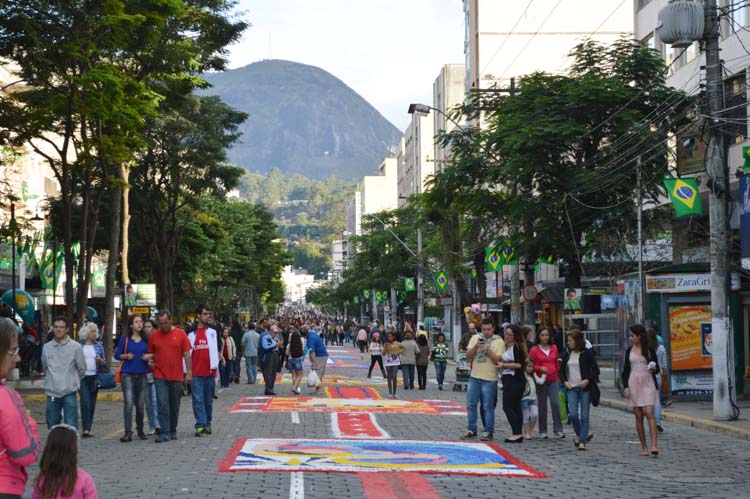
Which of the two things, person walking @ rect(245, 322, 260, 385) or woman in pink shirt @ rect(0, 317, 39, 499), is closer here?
woman in pink shirt @ rect(0, 317, 39, 499)

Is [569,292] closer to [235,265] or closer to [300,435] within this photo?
[300,435]

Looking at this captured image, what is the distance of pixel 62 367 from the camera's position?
15.6 metres

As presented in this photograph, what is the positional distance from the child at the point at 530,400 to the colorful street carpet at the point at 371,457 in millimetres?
1381

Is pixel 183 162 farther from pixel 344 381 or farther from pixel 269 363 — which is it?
pixel 269 363

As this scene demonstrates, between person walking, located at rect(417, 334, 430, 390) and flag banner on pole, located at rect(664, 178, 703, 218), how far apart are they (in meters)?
8.76

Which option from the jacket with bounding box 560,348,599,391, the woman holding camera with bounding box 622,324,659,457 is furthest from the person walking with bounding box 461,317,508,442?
the woman holding camera with bounding box 622,324,659,457

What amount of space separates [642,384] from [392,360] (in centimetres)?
1432

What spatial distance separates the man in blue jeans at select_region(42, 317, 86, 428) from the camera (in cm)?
1553

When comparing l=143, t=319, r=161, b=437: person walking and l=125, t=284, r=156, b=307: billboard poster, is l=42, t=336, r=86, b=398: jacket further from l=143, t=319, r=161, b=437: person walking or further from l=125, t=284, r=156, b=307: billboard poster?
l=125, t=284, r=156, b=307: billboard poster

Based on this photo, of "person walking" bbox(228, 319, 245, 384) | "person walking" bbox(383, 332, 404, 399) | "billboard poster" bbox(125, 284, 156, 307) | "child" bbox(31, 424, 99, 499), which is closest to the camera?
A: "child" bbox(31, 424, 99, 499)

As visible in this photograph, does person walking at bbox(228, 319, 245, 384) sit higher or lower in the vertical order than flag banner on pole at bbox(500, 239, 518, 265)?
lower

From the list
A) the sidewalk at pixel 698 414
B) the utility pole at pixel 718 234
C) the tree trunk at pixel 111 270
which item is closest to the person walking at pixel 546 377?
the sidewalk at pixel 698 414

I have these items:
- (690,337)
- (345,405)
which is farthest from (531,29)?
(345,405)

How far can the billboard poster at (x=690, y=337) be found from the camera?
26.2m
